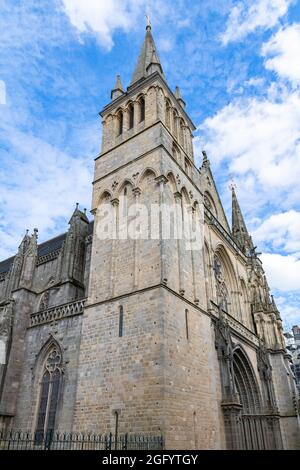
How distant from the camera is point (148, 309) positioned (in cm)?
1085

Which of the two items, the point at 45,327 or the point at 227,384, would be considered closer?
the point at 227,384

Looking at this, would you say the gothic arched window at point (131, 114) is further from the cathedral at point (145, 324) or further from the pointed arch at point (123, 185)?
the pointed arch at point (123, 185)

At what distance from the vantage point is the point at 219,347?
43.7 ft

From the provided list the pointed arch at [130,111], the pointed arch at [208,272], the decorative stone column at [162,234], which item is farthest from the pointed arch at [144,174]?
the pointed arch at [208,272]

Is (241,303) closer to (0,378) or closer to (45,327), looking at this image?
(45,327)

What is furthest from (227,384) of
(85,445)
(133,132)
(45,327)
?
(133,132)

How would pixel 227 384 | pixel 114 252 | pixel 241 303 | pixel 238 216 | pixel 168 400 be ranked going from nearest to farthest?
pixel 168 400
pixel 227 384
pixel 114 252
pixel 241 303
pixel 238 216

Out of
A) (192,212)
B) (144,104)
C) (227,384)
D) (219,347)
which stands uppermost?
(144,104)

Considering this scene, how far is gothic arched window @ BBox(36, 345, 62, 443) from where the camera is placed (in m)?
11.8

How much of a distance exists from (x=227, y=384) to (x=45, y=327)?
716cm

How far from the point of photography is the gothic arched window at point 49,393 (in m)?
11.8

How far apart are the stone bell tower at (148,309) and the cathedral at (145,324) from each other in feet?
0.15

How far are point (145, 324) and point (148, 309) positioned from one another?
1.52 ft

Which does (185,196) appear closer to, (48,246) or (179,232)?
(179,232)
